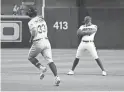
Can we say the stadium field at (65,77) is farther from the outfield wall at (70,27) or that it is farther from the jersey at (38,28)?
the outfield wall at (70,27)

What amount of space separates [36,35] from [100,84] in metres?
2.00

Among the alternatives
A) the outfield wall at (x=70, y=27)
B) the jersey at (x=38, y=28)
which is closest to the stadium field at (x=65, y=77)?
the jersey at (x=38, y=28)

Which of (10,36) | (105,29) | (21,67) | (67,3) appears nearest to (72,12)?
(67,3)

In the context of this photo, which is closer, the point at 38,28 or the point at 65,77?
the point at 38,28

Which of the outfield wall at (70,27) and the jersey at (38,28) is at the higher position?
the jersey at (38,28)

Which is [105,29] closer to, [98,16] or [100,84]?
[98,16]

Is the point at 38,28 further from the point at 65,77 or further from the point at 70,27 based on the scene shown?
the point at 70,27

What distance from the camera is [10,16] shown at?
22.3 m

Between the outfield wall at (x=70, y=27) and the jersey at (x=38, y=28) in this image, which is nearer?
the jersey at (x=38, y=28)

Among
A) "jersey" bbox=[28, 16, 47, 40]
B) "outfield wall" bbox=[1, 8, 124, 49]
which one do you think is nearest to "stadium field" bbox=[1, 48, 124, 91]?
"jersey" bbox=[28, 16, 47, 40]

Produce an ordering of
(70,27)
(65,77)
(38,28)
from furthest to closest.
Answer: (70,27)
(65,77)
(38,28)

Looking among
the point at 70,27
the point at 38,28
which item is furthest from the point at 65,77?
the point at 70,27

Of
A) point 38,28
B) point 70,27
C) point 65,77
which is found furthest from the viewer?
point 70,27

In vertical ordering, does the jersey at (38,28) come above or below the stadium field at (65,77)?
above
